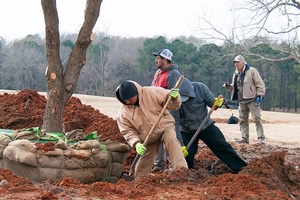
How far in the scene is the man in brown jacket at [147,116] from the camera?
5.70 metres

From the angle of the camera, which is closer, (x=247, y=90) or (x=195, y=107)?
(x=195, y=107)

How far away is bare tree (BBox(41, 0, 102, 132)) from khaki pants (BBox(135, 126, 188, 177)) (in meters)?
1.51

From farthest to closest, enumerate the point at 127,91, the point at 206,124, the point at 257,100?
1. the point at 257,100
2. the point at 206,124
3. the point at 127,91

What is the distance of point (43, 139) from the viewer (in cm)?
601

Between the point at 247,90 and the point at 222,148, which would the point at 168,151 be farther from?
the point at 247,90

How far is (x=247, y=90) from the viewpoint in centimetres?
983

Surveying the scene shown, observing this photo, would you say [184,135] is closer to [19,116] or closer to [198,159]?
[198,159]

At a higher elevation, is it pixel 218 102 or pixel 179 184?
pixel 218 102

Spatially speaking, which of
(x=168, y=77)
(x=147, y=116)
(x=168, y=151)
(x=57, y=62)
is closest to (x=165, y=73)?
(x=168, y=77)

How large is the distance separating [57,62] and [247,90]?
4.43 m

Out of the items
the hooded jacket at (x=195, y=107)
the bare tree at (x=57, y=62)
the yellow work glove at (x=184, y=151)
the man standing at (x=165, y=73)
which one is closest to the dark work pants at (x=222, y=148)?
the hooded jacket at (x=195, y=107)

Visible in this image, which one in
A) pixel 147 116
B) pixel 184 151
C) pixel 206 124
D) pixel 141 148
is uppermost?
pixel 147 116

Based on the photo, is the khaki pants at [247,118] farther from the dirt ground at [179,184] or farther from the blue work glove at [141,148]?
the blue work glove at [141,148]

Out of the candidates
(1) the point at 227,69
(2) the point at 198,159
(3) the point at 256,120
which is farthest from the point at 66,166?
(1) the point at 227,69
